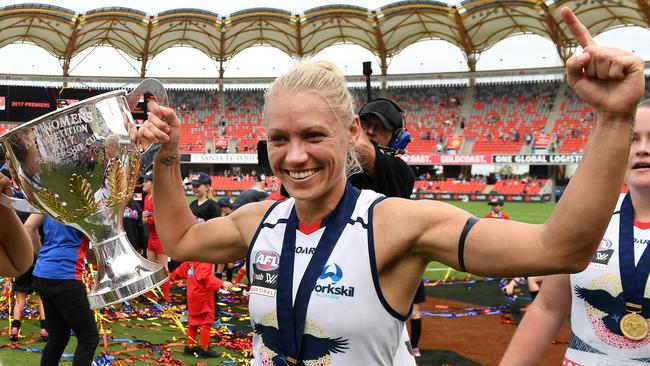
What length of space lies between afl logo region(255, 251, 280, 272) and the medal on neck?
4.19 feet

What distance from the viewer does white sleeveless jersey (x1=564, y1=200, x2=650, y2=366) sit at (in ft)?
6.01

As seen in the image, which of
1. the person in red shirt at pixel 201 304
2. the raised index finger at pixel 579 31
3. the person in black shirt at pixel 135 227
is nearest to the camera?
the raised index finger at pixel 579 31

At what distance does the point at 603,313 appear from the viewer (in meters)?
1.90

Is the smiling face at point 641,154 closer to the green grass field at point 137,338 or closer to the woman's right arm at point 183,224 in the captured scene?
the woman's right arm at point 183,224

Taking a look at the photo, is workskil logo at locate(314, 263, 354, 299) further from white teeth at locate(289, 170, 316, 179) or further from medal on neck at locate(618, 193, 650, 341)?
medal on neck at locate(618, 193, 650, 341)

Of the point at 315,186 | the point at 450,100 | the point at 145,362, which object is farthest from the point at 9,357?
the point at 450,100

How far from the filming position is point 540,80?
1682 inches

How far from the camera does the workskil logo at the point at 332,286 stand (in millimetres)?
1400

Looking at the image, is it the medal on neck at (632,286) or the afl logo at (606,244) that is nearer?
the medal on neck at (632,286)

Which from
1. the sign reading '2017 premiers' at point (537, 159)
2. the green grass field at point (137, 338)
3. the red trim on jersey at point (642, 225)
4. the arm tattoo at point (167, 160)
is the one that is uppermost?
the arm tattoo at point (167, 160)

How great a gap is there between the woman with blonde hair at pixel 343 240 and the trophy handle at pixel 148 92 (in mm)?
41

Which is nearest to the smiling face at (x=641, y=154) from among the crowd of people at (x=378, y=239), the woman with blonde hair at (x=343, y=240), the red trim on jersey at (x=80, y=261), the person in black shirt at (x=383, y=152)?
the crowd of people at (x=378, y=239)

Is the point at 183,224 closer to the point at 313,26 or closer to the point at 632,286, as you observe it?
the point at 632,286

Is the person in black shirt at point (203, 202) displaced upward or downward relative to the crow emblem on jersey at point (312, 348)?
downward
